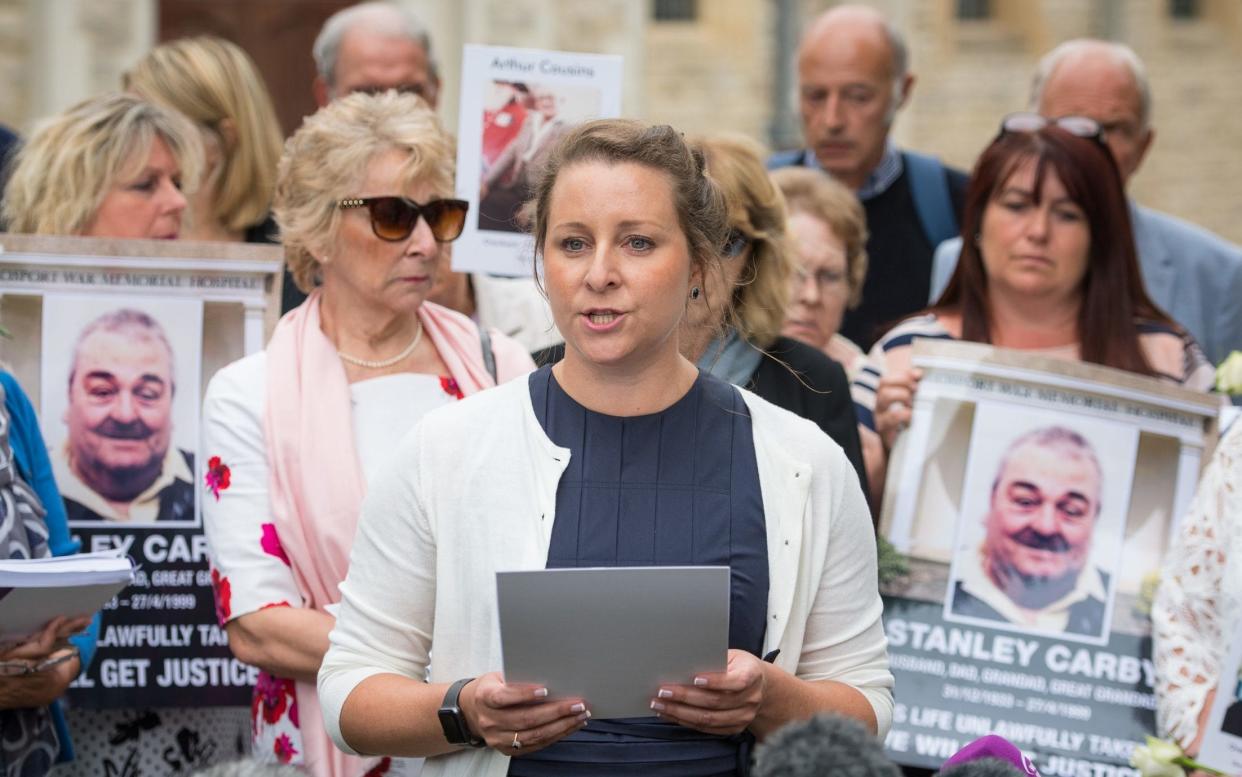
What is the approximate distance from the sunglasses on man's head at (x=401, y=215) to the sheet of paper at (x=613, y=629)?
1.68 m

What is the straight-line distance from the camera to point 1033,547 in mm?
4441

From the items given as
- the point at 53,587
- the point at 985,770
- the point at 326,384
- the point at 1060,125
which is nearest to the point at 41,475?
the point at 53,587

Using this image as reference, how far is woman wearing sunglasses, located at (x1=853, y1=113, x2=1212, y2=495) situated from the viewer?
15.9 ft

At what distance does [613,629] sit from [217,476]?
1.52 m

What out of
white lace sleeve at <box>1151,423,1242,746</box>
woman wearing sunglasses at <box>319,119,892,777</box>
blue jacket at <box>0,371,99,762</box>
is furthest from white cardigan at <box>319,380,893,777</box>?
blue jacket at <box>0,371,99,762</box>

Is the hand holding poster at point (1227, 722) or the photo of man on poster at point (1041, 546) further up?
the photo of man on poster at point (1041, 546)

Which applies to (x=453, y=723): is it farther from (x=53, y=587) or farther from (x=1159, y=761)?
(x=1159, y=761)

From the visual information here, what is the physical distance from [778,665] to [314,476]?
4.35ft

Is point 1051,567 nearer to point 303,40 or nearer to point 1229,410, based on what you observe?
point 1229,410

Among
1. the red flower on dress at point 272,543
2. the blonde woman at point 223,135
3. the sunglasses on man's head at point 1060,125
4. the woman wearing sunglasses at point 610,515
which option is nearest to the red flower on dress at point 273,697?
the red flower on dress at point 272,543

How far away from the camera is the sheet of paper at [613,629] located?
2590mm

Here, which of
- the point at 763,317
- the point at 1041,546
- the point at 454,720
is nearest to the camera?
the point at 454,720

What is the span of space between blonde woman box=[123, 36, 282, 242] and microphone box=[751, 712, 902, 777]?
151 inches

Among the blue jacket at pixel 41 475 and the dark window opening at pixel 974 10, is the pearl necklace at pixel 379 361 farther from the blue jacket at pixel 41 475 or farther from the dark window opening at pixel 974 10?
the dark window opening at pixel 974 10
